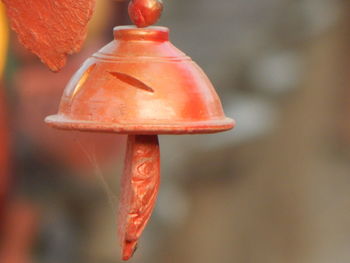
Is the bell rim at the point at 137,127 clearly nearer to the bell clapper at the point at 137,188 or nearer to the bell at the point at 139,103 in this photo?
the bell at the point at 139,103

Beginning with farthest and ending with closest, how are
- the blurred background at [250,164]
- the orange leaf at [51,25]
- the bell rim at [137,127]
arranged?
the blurred background at [250,164], the orange leaf at [51,25], the bell rim at [137,127]

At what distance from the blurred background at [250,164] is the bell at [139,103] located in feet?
15.4

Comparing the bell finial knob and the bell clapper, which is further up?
the bell finial knob

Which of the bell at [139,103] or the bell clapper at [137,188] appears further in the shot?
the bell clapper at [137,188]

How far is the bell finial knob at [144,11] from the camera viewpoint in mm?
2895

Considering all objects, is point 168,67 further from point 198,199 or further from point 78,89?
point 198,199

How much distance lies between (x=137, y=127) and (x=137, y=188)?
0.69 feet

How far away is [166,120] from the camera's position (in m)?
2.77

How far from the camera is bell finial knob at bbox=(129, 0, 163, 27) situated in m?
2.89

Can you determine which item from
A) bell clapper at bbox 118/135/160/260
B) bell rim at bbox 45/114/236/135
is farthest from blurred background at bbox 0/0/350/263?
bell rim at bbox 45/114/236/135

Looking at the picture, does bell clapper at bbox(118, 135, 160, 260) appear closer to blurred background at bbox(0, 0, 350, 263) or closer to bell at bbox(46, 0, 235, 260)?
bell at bbox(46, 0, 235, 260)

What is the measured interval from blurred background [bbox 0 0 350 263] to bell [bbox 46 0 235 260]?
15.4ft

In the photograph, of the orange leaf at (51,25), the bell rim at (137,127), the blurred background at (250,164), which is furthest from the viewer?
the blurred background at (250,164)

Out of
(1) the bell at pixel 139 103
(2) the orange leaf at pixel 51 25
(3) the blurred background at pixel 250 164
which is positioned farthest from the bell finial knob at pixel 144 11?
(3) the blurred background at pixel 250 164
